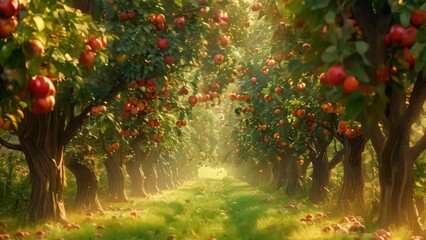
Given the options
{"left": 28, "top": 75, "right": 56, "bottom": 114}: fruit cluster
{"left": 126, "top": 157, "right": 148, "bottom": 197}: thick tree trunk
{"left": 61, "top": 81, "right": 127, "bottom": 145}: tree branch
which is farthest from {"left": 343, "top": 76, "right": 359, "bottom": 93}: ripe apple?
{"left": 126, "top": 157, "right": 148, "bottom": 197}: thick tree trunk

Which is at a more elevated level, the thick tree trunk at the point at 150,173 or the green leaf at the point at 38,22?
the green leaf at the point at 38,22

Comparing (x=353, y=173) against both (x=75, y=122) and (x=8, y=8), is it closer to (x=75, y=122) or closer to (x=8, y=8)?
(x=75, y=122)

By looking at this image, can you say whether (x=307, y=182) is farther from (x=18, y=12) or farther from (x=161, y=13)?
(x=18, y=12)

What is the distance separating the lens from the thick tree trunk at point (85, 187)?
17053 millimetres

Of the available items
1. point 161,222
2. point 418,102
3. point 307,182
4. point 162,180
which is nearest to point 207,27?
point 418,102

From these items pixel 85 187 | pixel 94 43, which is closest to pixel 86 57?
pixel 94 43

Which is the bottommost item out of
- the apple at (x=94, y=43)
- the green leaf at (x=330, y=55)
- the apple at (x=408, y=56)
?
the green leaf at (x=330, y=55)

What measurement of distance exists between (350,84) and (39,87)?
3148mm

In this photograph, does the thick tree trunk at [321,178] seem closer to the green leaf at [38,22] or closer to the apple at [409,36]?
the apple at [409,36]

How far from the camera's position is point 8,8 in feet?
14.2

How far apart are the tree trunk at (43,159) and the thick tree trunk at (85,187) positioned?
5618 millimetres

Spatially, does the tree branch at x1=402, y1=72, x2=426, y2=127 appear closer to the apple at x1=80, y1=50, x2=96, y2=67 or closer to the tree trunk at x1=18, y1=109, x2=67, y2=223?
the apple at x1=80, y1=50, x2=96, y2=67

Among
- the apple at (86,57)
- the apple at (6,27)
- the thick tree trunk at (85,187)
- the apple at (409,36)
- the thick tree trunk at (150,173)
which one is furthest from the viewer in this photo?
the thick tree trunk at (150,173)

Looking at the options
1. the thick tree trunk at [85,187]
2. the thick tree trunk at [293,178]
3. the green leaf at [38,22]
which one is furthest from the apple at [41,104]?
the thick tree trunk at [293,178]
